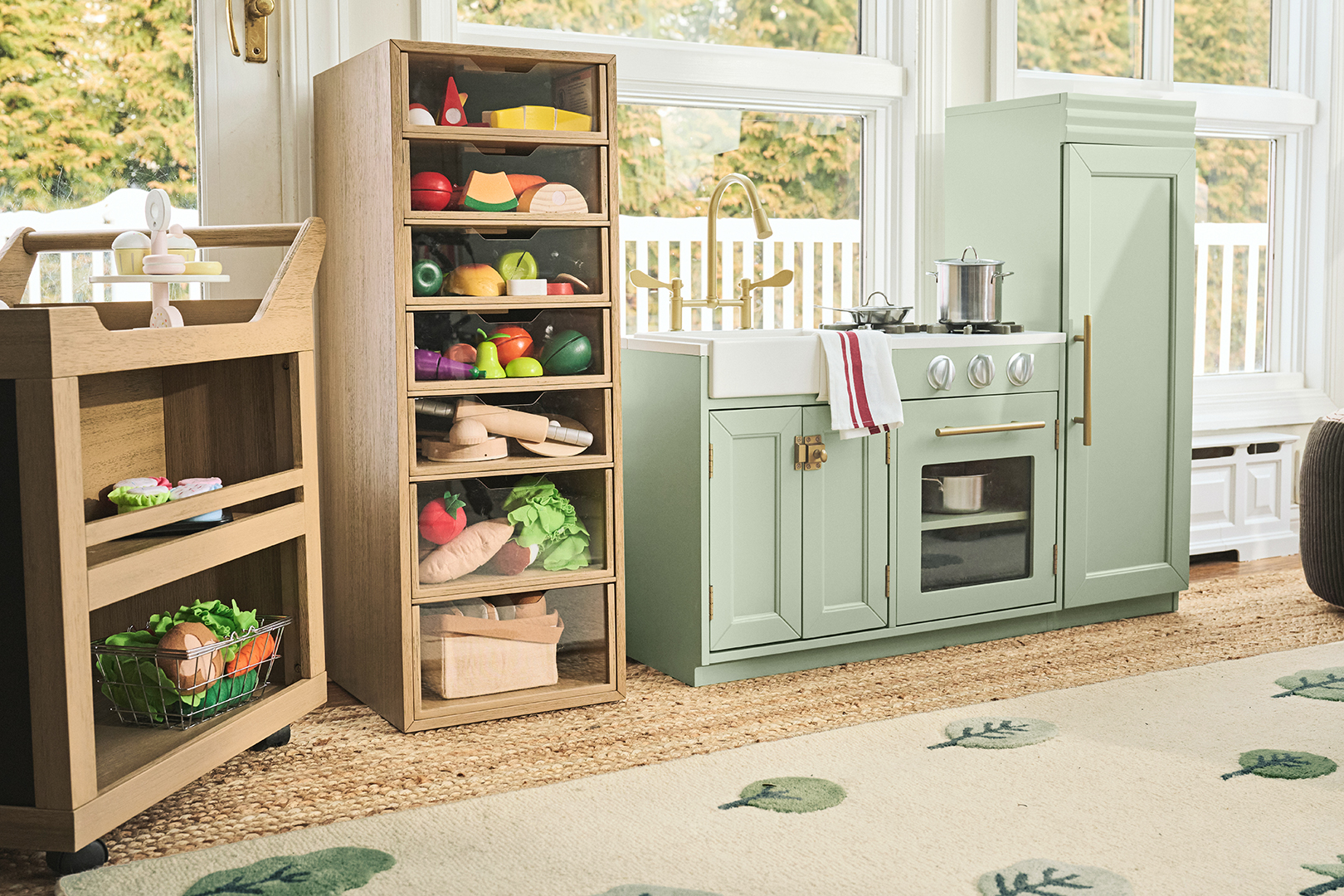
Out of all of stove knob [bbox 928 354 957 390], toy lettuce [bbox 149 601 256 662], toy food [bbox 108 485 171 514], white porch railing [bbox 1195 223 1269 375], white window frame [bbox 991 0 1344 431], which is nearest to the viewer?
toy food [bbox 108 485 171 514]

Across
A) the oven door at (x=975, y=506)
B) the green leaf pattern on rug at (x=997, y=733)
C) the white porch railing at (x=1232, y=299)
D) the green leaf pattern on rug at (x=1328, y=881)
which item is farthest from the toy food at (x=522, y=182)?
the white porch railing at (x=1232, y=299)

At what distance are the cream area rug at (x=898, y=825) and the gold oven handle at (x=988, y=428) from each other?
0.80 metres

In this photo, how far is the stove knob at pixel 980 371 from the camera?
127 inches

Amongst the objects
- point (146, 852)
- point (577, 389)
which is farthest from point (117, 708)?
point (577, 389)

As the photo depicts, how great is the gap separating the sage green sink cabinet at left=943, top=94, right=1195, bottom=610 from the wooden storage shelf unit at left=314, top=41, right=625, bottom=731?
1320mm

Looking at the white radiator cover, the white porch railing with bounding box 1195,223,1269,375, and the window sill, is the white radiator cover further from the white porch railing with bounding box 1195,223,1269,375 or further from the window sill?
the white porch railing with bounding box 1195,223,1269,375

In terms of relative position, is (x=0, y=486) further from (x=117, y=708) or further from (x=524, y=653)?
(x=524, y=653)

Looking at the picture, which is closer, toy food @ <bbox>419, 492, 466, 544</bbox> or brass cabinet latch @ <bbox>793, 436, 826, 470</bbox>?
toy food @ <bbox>419, 492, 466, 544</bbox>

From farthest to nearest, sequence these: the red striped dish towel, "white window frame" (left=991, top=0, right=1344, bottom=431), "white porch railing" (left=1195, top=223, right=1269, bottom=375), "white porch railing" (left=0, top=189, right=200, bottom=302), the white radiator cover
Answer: "white porch railing" (left=1195, top=223, right=1269, bottom=375) → "white window frame" (left=991, top=0, right=1344, bottom=431) → the white radiator cover → the red striped dish towel → "white porch railing" (left=0, top=189, right=200, bottom=302)

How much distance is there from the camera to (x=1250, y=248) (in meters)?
4.64

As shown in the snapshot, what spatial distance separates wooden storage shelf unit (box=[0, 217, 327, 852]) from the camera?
1.86 metres

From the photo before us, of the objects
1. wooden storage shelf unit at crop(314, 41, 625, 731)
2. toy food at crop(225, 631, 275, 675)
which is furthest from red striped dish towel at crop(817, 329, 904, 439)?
toy food at crop(225, 631, 275, 675)

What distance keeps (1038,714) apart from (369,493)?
61.0 inches

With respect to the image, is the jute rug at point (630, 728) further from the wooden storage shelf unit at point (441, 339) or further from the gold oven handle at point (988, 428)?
the gold oven handle at point (988, 428)
